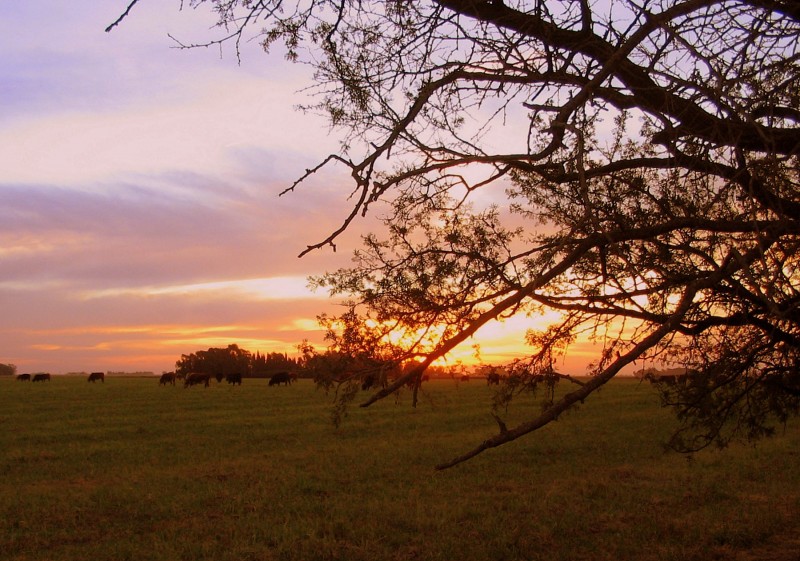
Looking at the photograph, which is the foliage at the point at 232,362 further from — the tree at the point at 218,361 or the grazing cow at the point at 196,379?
the grazing cow at the point at 196,379

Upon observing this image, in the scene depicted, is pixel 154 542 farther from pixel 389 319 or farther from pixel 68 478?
pixel 68 478

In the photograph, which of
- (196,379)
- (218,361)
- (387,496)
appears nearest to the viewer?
(387,496)

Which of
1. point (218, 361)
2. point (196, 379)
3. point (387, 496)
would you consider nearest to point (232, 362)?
point (218, 361)

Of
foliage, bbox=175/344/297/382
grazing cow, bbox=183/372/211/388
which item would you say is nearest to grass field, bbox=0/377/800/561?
grazing cow, bbox=183/372/211/388

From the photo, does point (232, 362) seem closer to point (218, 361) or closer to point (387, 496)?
point (218, 361)

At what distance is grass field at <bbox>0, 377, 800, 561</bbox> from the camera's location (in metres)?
8.84

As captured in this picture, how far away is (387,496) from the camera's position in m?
11.8

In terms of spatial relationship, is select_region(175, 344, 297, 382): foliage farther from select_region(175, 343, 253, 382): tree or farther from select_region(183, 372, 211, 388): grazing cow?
select_region(183, 372, 211, 388): grazing cow

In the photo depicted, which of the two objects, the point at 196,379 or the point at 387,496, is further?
the point at 196,379

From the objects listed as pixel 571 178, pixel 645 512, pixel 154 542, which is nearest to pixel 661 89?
pixel 571 178

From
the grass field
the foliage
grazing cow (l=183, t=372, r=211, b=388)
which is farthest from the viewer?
the foliage

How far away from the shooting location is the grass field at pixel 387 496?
8836 mm

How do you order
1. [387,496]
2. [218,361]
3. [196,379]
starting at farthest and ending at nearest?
[218,361]
[196,379]
[387,496]

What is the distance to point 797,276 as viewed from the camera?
7.14 meters
